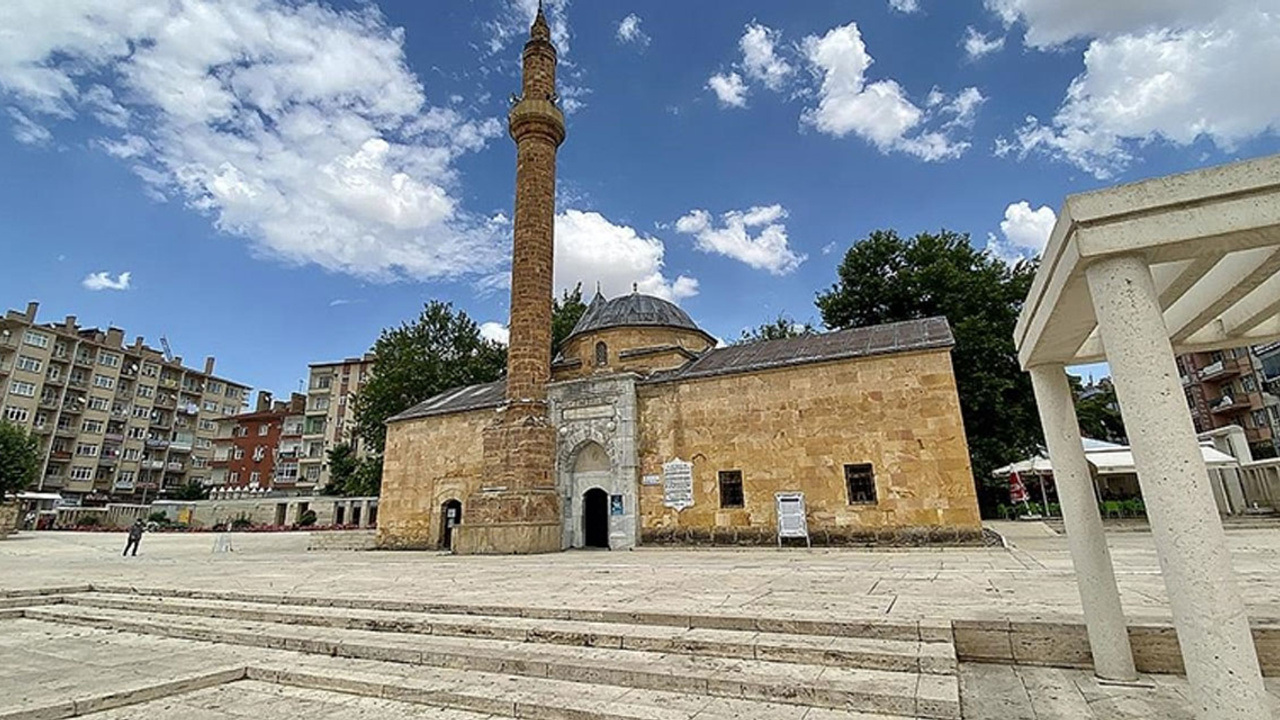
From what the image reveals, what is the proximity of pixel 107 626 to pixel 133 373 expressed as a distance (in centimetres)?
5799

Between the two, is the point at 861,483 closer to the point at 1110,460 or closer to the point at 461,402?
the point at 1110,460

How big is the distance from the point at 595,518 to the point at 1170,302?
607 inches

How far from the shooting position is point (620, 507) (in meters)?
16.2

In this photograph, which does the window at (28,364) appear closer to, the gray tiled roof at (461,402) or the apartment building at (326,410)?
the apartment building at (326,410)

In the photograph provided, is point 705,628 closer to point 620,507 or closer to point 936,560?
point 936,560

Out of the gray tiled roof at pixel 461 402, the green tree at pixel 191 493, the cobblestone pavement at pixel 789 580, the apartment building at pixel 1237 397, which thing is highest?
the apartment building at pixel 1237 397

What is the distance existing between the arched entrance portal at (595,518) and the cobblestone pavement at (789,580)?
3.68m

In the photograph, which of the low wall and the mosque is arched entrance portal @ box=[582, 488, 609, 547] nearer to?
the mosque

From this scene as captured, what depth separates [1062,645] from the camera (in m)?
4.06

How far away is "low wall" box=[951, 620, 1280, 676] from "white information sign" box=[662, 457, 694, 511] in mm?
11434

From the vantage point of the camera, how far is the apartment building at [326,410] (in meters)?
49.5

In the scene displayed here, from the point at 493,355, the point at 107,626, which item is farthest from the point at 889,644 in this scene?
the point at 493,355

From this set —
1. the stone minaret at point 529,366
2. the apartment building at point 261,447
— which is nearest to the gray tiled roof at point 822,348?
the stone minaret at point 529,366

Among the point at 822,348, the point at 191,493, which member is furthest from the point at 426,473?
the point at 191,493
